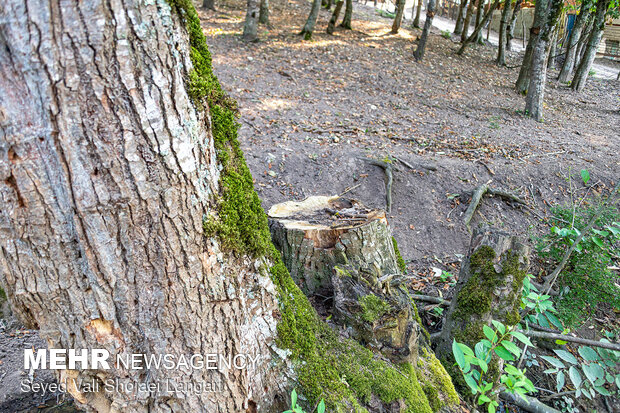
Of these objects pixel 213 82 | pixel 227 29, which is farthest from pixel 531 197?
pixel 227 29

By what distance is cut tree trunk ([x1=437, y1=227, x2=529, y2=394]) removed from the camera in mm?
2762

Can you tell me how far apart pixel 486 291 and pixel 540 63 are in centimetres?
835

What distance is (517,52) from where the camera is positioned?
56.9 feet

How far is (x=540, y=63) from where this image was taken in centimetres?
899

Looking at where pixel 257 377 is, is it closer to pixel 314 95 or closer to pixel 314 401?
pixel 314 401

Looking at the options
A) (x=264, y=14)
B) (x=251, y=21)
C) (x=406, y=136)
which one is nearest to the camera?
(x=406, y=136)

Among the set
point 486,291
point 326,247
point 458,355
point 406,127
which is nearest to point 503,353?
point 458,355

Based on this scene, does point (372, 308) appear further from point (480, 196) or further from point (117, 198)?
point (480, 196)

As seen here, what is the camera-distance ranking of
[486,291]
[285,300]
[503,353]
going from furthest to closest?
[486,291] < [285,300] < [503,353]

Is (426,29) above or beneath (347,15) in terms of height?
beneath

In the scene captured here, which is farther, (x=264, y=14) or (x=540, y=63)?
(x=264, y=14)

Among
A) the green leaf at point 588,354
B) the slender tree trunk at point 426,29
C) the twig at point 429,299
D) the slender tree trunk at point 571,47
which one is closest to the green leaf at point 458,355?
the green leaf at point 588,354

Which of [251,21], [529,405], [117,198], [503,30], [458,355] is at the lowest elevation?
[529,405]

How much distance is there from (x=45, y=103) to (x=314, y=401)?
5.27 ft
